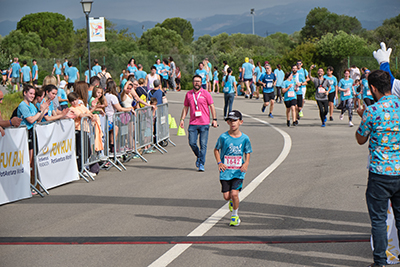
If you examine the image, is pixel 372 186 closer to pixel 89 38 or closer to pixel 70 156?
pixel 70 156

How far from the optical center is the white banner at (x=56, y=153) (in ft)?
32.5

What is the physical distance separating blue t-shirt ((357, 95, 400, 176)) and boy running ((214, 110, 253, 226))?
6.88 ft

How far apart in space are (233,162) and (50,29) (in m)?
133

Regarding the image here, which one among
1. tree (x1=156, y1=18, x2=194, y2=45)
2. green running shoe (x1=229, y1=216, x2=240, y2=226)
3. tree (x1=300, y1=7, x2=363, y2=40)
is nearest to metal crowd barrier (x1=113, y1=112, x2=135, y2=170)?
green running shoe (x1=229, y1=216, x2=240, y2=226)

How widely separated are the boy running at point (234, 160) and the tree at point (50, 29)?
123m

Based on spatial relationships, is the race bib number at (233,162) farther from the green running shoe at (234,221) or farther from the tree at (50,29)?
the tree at (50,29)

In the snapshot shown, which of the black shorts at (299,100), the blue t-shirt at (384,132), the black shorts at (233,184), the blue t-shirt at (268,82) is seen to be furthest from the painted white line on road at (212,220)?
the blue t-shirt at (268,82)

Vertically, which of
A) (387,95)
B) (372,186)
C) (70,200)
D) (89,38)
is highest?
(89,38)

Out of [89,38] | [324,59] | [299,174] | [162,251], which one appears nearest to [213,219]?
[162,251]

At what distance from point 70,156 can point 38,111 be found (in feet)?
3.56

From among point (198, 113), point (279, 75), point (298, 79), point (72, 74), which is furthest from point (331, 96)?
point (72, 74)

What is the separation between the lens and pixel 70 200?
9016 millimetres

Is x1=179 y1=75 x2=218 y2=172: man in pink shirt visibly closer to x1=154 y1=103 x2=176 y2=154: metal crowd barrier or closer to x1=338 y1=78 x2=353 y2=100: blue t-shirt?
x1=154 y1=103 x2=176 y2=154: metal crowd barrier

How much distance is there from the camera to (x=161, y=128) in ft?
49.9
